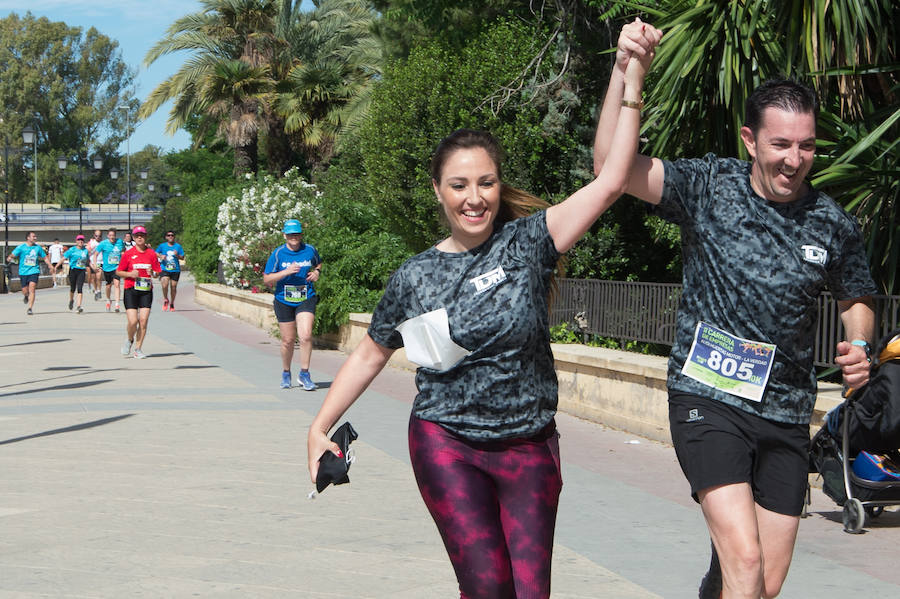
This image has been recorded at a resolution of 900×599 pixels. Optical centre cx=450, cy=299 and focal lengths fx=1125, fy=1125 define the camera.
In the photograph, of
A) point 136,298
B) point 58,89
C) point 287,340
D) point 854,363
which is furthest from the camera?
point 58,89

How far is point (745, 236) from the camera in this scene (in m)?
3.36

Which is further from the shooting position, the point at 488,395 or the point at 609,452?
the point at 609,452

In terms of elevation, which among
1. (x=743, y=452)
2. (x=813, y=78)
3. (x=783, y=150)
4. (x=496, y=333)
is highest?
(x=813, y=78)

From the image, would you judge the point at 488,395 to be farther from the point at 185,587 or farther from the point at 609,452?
the point at 609,452

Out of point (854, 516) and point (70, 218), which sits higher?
point (70, 218)

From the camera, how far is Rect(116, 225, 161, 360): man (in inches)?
598

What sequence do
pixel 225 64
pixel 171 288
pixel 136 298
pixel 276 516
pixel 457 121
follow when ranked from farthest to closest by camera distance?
pixel 225 64 < pixel 171 288 < pixel 136 298 < pixel 457 121 < pixel 276 516

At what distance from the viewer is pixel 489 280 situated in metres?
3.11

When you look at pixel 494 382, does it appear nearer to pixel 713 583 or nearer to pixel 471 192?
pixel 471 192

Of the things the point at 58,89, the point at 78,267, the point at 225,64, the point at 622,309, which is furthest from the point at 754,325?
the point at 58,89

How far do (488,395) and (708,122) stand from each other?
6.67 metres

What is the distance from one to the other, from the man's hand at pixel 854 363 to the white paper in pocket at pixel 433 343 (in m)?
1.23

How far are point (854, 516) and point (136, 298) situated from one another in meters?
11.4

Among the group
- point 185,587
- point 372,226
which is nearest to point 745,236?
point 185,587
